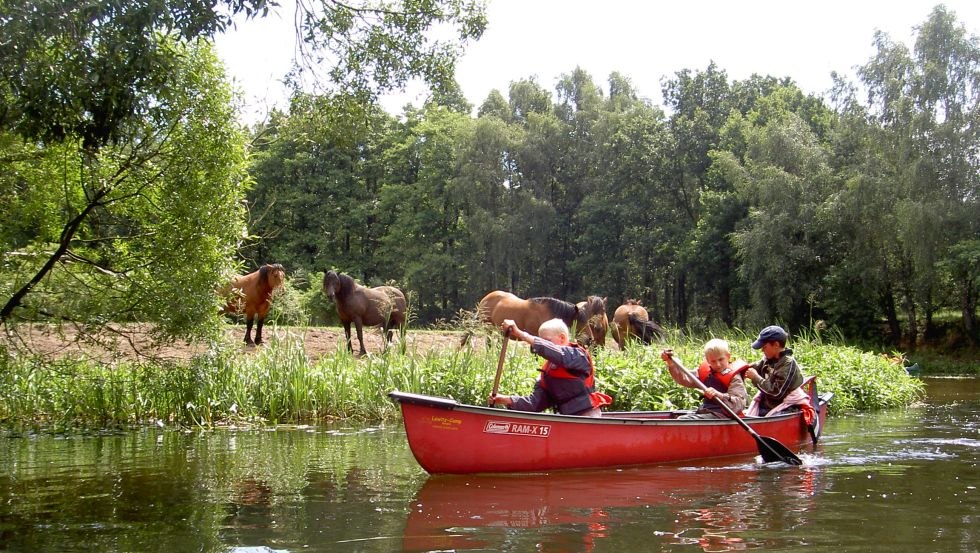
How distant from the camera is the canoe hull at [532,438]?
7.91 m

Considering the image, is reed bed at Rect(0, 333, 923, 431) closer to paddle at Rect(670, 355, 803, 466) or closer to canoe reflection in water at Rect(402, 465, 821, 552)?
paddle at Rect(670, 355, 803, 466)

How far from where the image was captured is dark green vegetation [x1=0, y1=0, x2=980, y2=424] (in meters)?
10.1

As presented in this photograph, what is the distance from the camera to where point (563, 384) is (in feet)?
28.7

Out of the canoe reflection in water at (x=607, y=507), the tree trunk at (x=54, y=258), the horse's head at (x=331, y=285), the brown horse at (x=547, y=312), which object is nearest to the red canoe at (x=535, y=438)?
the canoe reflection in water at (x=607, y=507)

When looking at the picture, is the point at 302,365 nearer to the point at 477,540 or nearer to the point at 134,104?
the point at 134,104

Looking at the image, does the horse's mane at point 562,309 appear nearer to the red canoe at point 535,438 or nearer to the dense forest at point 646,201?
the red canoe at point 535,438

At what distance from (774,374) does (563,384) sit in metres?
3.11

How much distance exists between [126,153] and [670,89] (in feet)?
135

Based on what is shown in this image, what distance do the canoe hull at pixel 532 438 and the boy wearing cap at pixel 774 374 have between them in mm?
1173

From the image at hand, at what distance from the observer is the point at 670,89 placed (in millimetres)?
48812

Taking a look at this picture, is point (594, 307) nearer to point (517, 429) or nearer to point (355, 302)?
point (355, 302)

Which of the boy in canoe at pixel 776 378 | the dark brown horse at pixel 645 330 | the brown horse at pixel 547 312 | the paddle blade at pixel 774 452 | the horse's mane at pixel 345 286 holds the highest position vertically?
the horse's mane at pixel 345 286

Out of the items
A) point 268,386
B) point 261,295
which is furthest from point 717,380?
point 261,295

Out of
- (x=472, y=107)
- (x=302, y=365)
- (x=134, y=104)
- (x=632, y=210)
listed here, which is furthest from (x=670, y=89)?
(x=134, y=104)
